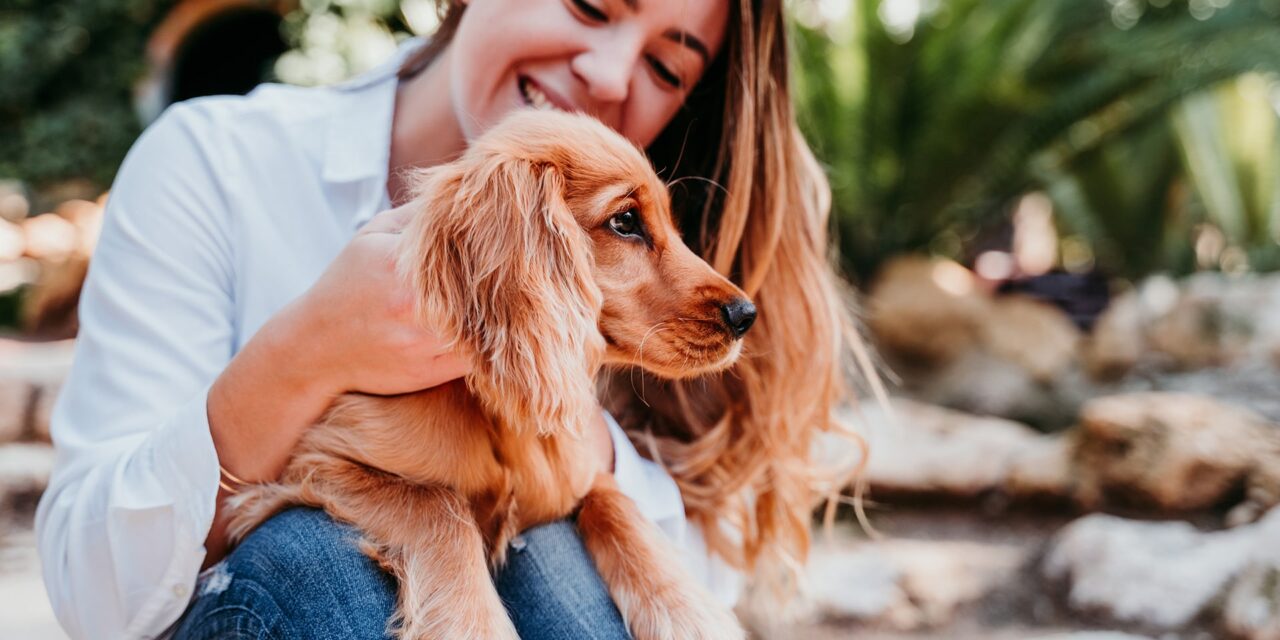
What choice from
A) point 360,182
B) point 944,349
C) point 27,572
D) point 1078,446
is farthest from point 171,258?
point 944,349

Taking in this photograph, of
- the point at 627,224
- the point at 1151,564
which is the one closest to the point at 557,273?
the point at 627,224

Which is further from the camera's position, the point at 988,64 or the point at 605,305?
the point at 988,64

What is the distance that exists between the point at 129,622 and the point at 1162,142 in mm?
9820

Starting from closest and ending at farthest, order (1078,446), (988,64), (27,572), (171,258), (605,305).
→ (605,305) → (171,258) → (27,572) → (1078,446) → (988,64)

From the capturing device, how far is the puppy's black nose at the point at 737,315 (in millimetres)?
1662

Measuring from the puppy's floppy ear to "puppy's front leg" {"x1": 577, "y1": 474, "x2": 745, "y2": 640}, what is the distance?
419 mm

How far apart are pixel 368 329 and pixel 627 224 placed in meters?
0.48

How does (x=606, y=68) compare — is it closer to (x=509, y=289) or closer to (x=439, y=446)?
(x=509, y=289)

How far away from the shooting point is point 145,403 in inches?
71.1

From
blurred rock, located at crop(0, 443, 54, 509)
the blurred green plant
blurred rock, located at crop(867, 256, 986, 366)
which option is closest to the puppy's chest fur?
blurred rock, located at crop(0, 443, 54, 509)

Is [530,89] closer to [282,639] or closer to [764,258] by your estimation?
[764,258]

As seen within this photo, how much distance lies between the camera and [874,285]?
7.53 metres

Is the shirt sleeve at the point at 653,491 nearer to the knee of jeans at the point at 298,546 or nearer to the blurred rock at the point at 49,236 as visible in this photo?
the knee of jeans at the point at 298,546

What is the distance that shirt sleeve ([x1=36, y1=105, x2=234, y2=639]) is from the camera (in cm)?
163
